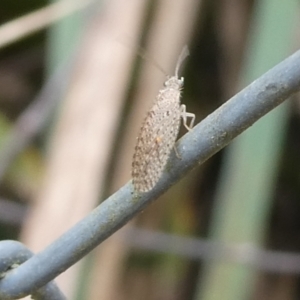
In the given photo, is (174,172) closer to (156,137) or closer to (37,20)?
(156,137)

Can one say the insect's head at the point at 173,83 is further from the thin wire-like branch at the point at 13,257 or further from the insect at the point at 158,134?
the thin wire-like branch at the point at 13,257

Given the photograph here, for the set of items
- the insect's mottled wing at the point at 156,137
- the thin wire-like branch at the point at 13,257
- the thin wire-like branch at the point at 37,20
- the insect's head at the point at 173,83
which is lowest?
the thin wire-like branch at the point at 13,257

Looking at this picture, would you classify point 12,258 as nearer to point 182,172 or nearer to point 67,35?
point 182,172

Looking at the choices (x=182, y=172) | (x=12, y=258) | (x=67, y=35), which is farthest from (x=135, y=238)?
(x=182, y=172)

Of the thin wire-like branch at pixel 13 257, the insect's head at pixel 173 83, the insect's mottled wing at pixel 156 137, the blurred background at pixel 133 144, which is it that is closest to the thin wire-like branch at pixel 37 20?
the blurred background at pixel 133 144

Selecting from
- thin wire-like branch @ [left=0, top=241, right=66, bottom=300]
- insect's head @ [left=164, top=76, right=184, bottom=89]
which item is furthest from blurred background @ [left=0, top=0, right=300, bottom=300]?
thin wire-like branch @ [left=0, top=241, right=66, bottom=300]

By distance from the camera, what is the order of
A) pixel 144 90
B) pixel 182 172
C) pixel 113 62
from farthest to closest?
pixel 144 90 < pixel 113 62 < pixel 182 172
